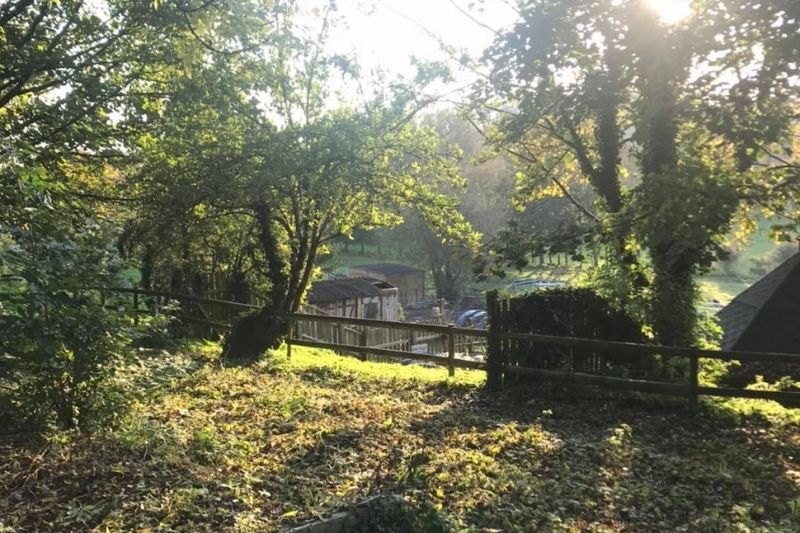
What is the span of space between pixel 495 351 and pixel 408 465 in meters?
4.64

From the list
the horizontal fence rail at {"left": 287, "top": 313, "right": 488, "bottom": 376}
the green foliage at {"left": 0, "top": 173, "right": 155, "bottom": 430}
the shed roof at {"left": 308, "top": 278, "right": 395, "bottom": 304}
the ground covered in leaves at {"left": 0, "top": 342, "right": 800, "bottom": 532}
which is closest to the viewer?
the ground covered in leaves at {"left": 0, "top": 342, "right": 800, "bottom": 532}

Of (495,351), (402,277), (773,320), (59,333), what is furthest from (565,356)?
(402,277)

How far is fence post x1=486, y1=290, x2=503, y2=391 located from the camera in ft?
31.1

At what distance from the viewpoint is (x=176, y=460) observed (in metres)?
4.53

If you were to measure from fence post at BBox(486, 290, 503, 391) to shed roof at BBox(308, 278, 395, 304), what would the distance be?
1941 centimetres

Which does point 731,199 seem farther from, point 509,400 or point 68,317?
point 68,317

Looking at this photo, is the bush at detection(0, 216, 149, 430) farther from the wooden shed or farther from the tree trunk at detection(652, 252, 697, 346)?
the wooden shed

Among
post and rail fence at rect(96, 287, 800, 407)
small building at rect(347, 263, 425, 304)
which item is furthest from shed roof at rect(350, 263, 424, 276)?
post and rail fence at rect(96, 287, 800, 407)

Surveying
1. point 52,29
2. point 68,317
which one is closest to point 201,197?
point 52,29

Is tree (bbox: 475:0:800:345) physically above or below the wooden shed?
above

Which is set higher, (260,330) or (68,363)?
(68,363)

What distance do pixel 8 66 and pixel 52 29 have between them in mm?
1941

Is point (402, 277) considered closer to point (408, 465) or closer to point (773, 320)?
point (773, 320)

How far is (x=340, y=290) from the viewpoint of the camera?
31.2 m
